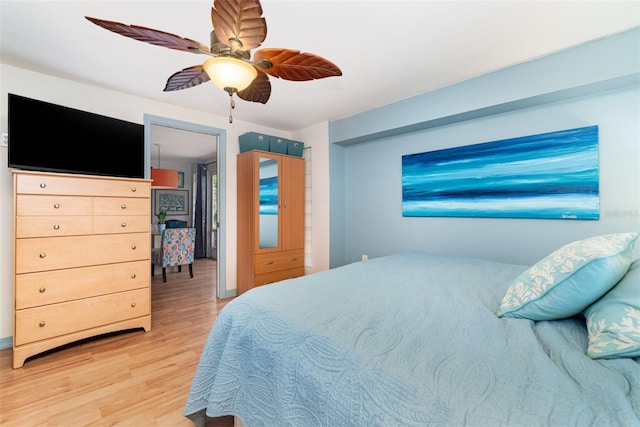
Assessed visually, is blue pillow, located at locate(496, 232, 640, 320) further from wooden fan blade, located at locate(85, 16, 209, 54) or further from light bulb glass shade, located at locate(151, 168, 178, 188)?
light bulb glass shade, located at locate(151, 168, 178, 188)

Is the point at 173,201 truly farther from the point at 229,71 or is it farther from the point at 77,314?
the point at 229,71

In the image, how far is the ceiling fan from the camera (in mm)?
1202

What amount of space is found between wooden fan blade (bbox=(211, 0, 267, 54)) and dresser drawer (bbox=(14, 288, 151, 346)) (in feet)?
7.81

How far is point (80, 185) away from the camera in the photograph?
2279mm

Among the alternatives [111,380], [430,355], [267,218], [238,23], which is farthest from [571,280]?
[267,218]

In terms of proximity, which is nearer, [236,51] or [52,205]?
[236,51]

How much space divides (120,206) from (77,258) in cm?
53

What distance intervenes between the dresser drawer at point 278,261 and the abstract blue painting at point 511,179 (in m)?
1.64

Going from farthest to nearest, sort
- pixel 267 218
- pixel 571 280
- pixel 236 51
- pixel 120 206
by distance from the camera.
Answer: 1. pixel 267 218
2. pixel 120 206
3. pixel 236 51
4. pixel 571 280

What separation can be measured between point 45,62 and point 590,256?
12.4 feet

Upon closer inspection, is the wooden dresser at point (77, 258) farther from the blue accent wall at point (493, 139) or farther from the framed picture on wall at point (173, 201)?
the framed picture on wall at point (173, 201)

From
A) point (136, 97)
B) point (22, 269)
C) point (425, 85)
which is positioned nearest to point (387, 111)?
point (425, 85)

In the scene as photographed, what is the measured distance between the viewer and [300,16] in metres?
1.73

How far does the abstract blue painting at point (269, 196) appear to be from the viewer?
3.51 meters
